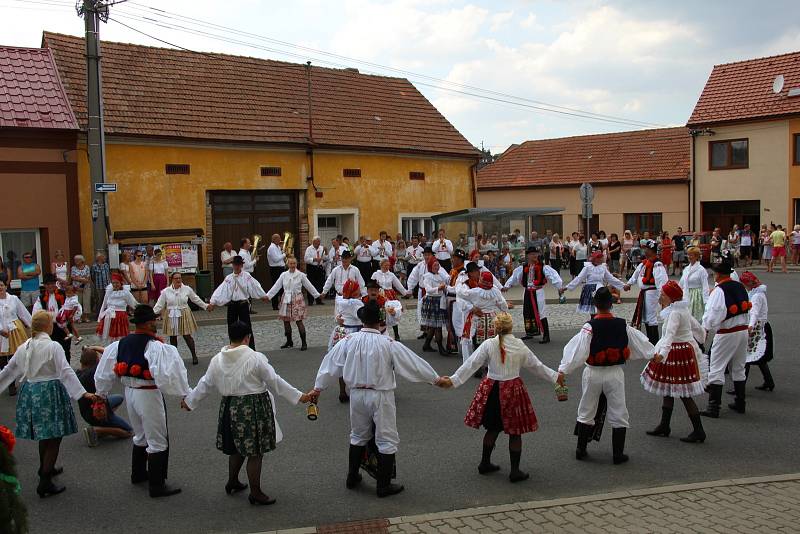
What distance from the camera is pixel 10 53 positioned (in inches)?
754

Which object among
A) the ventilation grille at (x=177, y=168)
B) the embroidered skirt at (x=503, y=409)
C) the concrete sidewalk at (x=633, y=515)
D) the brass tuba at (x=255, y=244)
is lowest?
the concrete sidewalk at (x=633, y=515)

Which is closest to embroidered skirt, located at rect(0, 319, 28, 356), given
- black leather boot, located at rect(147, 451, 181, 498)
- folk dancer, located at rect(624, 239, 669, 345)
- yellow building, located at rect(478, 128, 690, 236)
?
black leather boot, located at rect(147, 451, 181, 498)

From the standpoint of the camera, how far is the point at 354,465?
708 centimetres

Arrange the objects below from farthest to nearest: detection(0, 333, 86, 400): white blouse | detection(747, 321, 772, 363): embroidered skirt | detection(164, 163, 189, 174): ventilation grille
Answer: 1. detection(164, 163, 189, 174): ventilation grille
2. detection(747, 321, 772, 363): embroidered skirt
3. detection(0, 333, 86, 400): white blouse

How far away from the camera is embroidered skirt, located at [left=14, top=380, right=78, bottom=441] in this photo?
710 centimetres

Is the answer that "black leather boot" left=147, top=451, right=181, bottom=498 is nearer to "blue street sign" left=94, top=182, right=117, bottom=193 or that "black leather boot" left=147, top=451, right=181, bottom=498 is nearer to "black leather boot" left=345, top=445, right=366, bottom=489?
"black leather boot" left=345, top=445, right=366, bottom=489

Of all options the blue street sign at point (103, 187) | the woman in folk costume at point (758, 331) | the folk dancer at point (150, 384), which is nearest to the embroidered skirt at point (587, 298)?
the woman in folk costume at point (758, 331)

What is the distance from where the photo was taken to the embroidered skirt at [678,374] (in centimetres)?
819

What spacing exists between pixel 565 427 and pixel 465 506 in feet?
8.58

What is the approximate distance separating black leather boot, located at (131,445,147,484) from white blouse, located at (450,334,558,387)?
118 inches

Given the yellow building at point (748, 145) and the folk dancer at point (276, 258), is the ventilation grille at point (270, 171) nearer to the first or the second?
the folk dancer at point (276, 258)

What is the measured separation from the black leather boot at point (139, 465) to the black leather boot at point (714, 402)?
6.42 meters

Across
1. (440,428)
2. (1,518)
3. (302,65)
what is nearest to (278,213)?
(302,65)

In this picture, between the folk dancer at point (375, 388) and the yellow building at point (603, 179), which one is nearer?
the folk dancer at point (375, 388)
